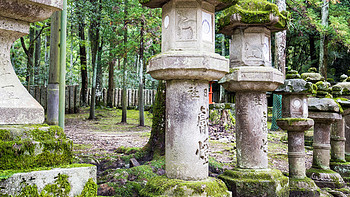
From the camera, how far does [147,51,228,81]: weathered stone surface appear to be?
2740 millimetres

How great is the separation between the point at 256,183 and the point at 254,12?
2153mm

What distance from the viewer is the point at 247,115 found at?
12.2ft

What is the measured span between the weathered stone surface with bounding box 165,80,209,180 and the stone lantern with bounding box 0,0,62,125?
125cm

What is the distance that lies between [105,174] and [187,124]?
2.07 metres

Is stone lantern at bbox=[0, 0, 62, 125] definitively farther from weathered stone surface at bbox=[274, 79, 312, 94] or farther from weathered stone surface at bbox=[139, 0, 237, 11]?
weathered stone surface at bbox=[274, 79, 312, 94]

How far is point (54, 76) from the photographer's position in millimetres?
3678

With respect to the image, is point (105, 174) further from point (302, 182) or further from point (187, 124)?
point (302, 182)

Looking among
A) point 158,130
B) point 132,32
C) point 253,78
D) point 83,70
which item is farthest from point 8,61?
point 83,70

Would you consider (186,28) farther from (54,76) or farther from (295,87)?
(295,87)

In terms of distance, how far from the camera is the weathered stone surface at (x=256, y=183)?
338 centimetres

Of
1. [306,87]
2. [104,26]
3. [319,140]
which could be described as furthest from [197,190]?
[104,26]

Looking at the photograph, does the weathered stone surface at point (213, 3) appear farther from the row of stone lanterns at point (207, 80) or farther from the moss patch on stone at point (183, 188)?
the moss patch on stone at point (183, 188)

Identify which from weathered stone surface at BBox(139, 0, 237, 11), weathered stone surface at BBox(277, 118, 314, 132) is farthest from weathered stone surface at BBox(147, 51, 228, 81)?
weathered stone surface at BBox(277, 118, 314, 132)

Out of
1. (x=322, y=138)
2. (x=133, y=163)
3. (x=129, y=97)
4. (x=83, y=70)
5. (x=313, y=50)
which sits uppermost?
(x=313, y=50)
